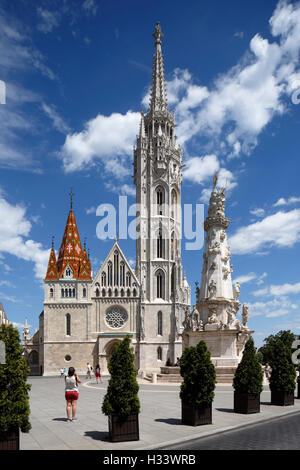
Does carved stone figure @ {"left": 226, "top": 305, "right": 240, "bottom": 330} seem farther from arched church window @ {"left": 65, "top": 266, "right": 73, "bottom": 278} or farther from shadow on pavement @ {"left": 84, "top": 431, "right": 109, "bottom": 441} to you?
arched church window @ {"left": 65, "top": 266, "right": 73, "bottom": 278}

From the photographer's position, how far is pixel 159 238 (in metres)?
60.1

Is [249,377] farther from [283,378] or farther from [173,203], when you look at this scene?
[173,203]

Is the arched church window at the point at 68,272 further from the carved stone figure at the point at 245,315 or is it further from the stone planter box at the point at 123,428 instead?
the stone planter box at the point at 123,428

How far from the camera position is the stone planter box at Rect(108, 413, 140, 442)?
11.0 m

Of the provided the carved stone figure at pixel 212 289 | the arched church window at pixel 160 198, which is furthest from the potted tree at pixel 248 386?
the arched church window at pixel 160 198

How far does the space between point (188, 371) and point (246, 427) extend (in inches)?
91.3

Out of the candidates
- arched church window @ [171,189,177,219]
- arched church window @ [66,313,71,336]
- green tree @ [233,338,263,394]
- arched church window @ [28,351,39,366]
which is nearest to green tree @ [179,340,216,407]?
green tree @ [233,338,263,394]

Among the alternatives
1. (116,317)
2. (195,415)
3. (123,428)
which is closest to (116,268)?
(116,317)

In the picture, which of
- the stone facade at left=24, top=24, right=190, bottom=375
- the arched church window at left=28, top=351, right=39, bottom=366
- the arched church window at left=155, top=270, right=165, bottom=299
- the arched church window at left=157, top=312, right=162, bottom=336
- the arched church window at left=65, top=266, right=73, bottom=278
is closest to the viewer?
the stone facade at left=24, top=24, right=190, bottom=375

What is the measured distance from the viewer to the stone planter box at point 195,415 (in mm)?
13305

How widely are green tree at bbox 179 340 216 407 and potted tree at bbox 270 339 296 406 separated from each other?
543cm
